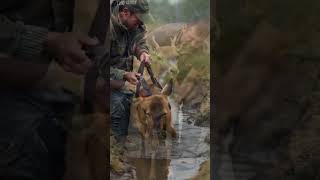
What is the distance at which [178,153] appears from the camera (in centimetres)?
232

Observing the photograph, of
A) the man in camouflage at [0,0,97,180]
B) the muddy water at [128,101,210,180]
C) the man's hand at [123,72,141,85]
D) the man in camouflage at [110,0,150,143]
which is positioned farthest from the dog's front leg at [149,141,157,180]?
the man in camouflage at [0,0,97,180]

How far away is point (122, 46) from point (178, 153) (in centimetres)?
61

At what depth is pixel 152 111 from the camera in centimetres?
234

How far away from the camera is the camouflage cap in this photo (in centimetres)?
233

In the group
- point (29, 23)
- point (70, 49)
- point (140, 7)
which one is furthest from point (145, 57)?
point (29, 23)

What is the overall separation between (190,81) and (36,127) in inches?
32.7

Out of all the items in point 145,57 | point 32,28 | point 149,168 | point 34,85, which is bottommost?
point 149,168

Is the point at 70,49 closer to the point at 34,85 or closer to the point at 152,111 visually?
the point at 34,85

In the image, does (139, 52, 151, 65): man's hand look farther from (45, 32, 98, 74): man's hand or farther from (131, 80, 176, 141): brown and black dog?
(45, 32, 98, 74): man's hand

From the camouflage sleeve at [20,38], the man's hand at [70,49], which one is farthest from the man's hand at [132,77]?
the camouflage sleeve at [20,38]

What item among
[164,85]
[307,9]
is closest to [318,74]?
[307,9]

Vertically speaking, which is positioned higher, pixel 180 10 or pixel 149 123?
→ pixel 180 10

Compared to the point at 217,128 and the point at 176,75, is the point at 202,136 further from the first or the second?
the point at 176,75

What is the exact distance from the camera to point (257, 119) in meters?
2.31
